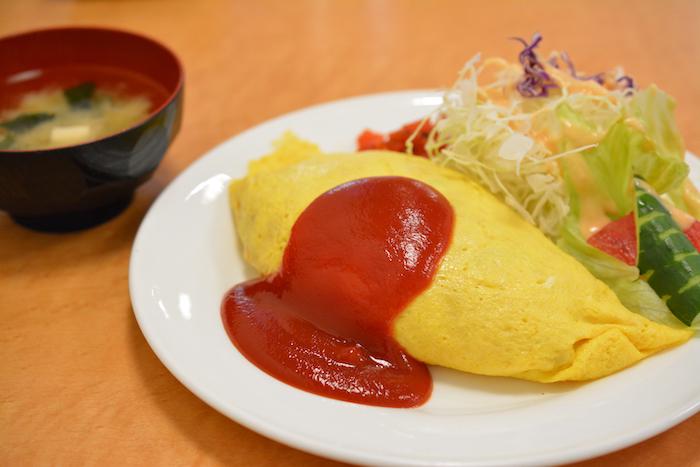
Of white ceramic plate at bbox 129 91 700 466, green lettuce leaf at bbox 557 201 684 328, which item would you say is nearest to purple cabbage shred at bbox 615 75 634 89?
green lettuce leaf at bbox 557 201 684 328

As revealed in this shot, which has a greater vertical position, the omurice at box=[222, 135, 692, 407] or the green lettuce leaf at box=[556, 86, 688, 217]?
the green lettuce leaf at box=[556, 86, 688, 217]

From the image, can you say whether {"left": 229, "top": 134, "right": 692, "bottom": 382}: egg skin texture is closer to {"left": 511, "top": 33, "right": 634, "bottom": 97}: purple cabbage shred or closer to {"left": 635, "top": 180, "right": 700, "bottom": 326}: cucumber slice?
{"left": 635, "top": 180, "right": 700, "bottom": 326}: cucumber slice

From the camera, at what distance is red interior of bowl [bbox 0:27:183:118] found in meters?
2.59

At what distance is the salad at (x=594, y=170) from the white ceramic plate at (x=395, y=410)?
0.24 m

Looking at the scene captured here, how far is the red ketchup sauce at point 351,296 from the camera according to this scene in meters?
1.68

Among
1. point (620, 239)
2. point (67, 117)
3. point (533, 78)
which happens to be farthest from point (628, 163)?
point (67, 117)

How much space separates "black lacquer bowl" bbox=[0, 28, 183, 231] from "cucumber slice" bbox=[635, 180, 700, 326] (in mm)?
Result: 1601

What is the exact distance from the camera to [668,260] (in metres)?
1.79

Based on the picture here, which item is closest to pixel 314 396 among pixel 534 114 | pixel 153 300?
pixel 153 300

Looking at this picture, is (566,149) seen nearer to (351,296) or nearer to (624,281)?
(624,281)

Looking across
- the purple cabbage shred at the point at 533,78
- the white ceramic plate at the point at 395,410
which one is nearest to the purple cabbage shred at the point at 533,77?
the purple cabbage shred at the point at 533,78

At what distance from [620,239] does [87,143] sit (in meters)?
1.70

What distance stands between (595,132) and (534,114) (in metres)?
0.21

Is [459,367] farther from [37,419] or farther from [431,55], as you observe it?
[431,55]
